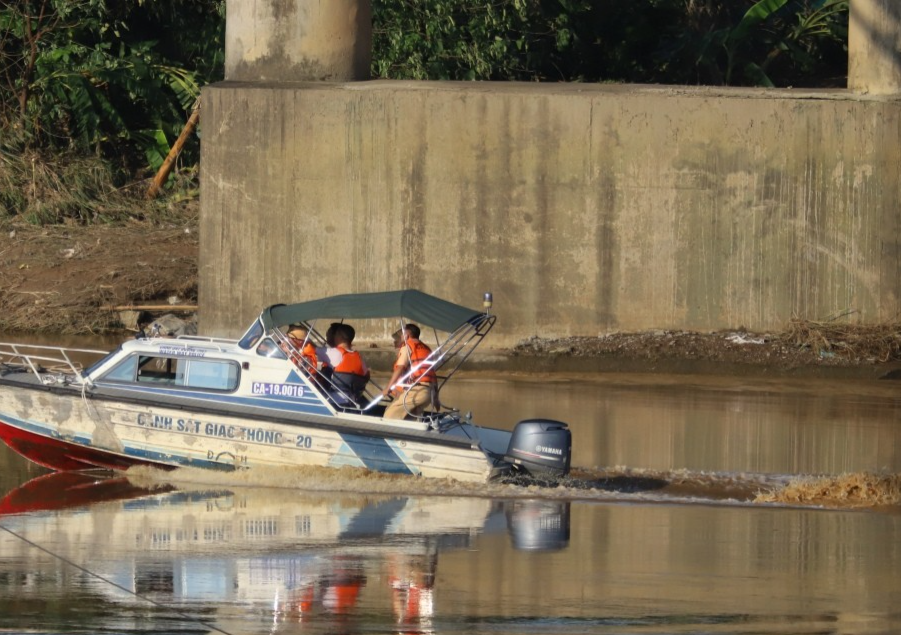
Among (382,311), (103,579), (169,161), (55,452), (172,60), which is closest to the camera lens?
(103,579)

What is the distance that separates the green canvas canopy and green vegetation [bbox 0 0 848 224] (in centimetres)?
1404

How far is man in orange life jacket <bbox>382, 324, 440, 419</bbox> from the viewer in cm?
1433

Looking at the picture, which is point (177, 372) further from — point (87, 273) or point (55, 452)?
point (87, 273)

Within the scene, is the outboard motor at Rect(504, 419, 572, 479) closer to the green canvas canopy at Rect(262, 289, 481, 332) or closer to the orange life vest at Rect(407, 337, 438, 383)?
the orange life vest at Rect(407, 337, 438, 383)

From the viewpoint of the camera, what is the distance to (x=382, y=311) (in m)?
14.2

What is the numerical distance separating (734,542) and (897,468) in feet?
13.4

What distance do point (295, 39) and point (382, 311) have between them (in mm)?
9191

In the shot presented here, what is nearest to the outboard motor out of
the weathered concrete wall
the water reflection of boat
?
the water reflection of boat

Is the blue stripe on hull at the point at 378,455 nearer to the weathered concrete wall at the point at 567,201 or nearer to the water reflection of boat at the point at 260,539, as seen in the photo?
the water reflection of boat at the point at 260,539

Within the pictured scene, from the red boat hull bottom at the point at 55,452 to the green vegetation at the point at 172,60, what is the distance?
13.2 m

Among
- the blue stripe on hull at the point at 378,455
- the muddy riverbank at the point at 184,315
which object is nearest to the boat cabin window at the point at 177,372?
the blue stripe on hull at the point at 378,455

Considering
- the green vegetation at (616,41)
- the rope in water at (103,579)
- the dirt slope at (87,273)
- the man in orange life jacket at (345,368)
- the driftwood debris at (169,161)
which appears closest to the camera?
the rope in water at (103,579)

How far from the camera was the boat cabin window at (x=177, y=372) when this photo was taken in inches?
567

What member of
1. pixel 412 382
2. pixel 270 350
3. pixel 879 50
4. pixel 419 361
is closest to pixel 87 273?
pixel 270 350
